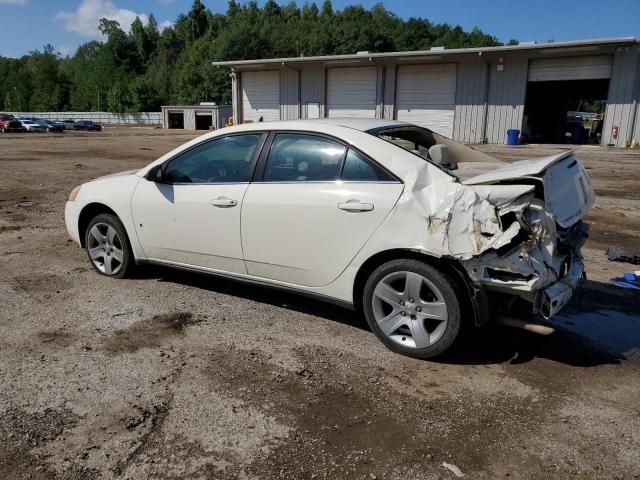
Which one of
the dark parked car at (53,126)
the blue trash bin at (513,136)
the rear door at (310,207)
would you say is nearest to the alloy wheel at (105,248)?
the rear door at (310,207)

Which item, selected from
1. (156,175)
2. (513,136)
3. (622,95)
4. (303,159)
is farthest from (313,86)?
(303,159)

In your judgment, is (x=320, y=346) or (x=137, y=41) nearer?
(x=320, y=346)

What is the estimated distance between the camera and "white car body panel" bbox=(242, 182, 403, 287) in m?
3.85

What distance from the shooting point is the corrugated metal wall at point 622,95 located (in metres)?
26.5

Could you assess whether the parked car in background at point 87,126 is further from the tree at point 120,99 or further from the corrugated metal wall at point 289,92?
the tree at point 120,99

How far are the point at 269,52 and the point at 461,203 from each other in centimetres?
9600

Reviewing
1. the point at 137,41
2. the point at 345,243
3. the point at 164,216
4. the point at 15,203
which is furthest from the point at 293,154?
the point at 137,41

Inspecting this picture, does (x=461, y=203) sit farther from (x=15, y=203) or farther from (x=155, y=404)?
(x=15, y=203)

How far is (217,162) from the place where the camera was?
4777 mm

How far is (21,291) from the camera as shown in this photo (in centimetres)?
521

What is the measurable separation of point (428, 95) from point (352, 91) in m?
4.97

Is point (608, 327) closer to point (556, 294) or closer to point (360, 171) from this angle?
point (556, 294)

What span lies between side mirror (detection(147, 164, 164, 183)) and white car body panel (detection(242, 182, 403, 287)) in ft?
3.52

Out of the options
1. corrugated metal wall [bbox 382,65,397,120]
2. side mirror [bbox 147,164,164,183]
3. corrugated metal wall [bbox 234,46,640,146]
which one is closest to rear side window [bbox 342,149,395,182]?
side mirror [bbox 147,164,164,183]
